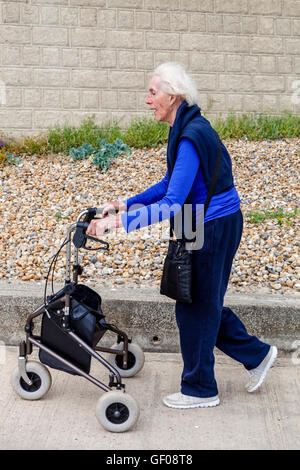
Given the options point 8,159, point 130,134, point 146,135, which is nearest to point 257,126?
point 146,135

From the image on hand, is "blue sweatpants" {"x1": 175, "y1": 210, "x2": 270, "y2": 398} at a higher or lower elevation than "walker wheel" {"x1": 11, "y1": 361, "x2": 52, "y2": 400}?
higher

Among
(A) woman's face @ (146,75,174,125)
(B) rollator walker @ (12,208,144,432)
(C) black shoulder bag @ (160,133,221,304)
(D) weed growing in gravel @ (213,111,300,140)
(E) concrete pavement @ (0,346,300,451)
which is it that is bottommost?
(E) concrete pavement @ (0,346,300,451)

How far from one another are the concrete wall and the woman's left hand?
5.17 m

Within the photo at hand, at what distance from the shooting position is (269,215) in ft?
18.9

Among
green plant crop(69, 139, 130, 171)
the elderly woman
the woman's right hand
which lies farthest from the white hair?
green plant crop(69, 139, 130, 171)

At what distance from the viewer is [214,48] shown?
8.16 meters

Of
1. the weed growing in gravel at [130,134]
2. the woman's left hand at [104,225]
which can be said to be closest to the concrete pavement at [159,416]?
the woman's left hand at [104,225]

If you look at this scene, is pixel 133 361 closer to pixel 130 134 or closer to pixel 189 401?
pixel 189 401

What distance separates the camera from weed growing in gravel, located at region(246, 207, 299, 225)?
566 centimetres

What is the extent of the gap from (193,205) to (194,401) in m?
1.10

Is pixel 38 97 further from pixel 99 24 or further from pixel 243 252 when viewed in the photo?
pixel 243 252

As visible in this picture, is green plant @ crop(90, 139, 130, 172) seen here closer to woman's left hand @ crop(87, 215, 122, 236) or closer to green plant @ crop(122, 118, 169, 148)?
green plant @ crop(122, 118, 169, 148)

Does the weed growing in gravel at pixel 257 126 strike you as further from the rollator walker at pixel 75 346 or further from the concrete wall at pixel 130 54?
the rollator walker at pixel 75 346

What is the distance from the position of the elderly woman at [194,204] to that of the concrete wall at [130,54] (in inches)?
188
